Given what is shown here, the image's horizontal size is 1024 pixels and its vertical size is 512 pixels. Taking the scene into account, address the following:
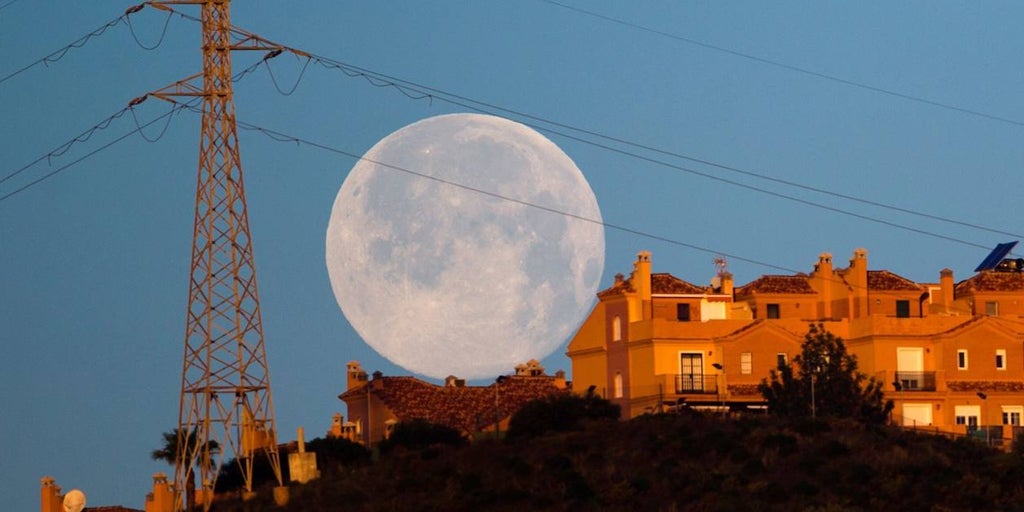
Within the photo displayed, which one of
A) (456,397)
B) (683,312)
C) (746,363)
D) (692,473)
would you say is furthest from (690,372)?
(692,473)

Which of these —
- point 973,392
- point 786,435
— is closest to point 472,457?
point 786,435

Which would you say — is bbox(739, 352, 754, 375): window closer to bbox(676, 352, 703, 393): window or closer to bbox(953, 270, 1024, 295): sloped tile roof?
bbox(676, 352, 703, 393): window

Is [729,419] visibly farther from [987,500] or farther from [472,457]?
[987,500]

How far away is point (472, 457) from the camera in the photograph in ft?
373

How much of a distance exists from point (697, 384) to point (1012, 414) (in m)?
18.6

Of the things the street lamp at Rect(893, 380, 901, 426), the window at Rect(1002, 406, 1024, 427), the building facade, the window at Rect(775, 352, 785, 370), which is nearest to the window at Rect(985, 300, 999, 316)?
the building facade

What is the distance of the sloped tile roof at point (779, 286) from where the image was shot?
148 m

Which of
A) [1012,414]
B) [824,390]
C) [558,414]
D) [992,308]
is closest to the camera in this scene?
[558,414]

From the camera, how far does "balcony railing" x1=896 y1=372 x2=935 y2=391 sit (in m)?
140

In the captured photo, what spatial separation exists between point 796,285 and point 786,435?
128 ft

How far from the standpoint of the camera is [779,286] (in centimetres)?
14862

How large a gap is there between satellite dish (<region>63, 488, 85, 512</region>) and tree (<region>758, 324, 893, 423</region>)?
3786 cm

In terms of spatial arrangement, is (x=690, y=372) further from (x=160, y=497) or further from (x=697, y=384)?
(x=160, y=497)

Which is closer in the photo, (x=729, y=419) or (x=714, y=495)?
(x=714, y=495)
